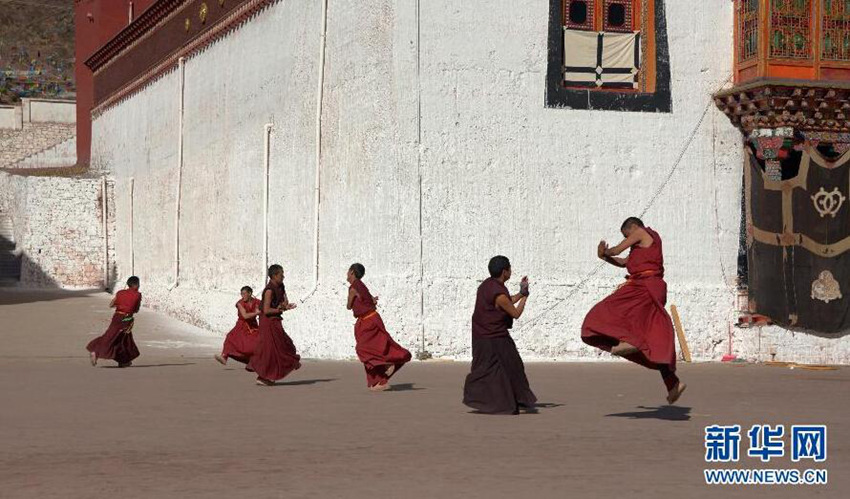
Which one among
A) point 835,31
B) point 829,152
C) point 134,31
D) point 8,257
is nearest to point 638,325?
point 835,31

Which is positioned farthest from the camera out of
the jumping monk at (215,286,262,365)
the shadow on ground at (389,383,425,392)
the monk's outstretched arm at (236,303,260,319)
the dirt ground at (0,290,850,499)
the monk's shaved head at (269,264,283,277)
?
the jumping monk at (215,286,262,365)

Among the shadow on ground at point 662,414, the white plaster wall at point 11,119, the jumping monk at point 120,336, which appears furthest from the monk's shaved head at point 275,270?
the white plaster wall at point 11,119

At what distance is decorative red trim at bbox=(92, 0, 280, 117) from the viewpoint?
23.0 m

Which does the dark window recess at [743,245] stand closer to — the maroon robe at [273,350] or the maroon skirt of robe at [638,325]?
the maroon robe at [273,350]

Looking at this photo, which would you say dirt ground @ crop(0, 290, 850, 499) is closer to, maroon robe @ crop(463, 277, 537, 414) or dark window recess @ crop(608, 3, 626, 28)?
maroon robe @ crop(463, 277, 537, 414)

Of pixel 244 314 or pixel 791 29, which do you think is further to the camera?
pixel 791 29

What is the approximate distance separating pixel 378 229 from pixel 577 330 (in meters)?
3.06

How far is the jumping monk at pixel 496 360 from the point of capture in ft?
36.9

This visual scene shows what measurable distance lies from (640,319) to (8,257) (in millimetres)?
25106

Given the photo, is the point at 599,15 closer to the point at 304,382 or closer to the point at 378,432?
the point at 304,382

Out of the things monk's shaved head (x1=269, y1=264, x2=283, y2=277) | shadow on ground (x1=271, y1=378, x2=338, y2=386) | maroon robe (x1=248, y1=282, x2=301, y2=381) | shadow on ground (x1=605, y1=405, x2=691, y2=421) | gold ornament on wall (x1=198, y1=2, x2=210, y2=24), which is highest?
gold ornament on wall (x1=198, y1=2, x2=210, y2=24)

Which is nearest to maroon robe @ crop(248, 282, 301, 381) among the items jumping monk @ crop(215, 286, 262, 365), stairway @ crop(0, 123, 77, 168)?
jumping monk @ crop(215, 286, 262, 365)

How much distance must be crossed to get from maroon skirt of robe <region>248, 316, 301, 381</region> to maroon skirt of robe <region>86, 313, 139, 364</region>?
3226 millimetres

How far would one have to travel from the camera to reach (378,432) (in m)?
9.91
